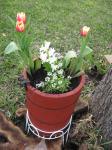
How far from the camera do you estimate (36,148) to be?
2.43 metres

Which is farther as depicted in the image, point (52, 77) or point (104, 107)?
point (104, 107)

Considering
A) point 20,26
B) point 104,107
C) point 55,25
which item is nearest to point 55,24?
point 55,25

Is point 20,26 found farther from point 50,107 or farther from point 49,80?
point 50,107

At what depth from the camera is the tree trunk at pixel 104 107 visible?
2.57m

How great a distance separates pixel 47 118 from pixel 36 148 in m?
0.22

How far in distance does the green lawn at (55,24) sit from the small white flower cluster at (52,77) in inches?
33.1

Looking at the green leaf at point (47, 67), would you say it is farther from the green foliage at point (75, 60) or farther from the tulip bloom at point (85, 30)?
the tulip bloom at point (85, 30)

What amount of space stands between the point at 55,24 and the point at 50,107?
2196 mm

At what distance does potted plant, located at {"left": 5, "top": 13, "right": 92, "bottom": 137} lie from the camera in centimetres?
227

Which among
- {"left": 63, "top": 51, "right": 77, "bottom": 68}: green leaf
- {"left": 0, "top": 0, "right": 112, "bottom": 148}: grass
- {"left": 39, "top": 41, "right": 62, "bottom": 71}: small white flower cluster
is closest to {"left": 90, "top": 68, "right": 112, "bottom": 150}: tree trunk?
{"left": 63, "top": 51, "right": 77, "bottom": 68}: green leaf

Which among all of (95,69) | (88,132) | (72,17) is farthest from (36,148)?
(72,17)

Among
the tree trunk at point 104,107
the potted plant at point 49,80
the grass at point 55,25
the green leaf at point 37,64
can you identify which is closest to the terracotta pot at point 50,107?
the potted plant at point 49,80

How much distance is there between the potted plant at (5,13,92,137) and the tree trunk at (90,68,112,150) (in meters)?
0.29

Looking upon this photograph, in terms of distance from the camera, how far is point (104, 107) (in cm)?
264
